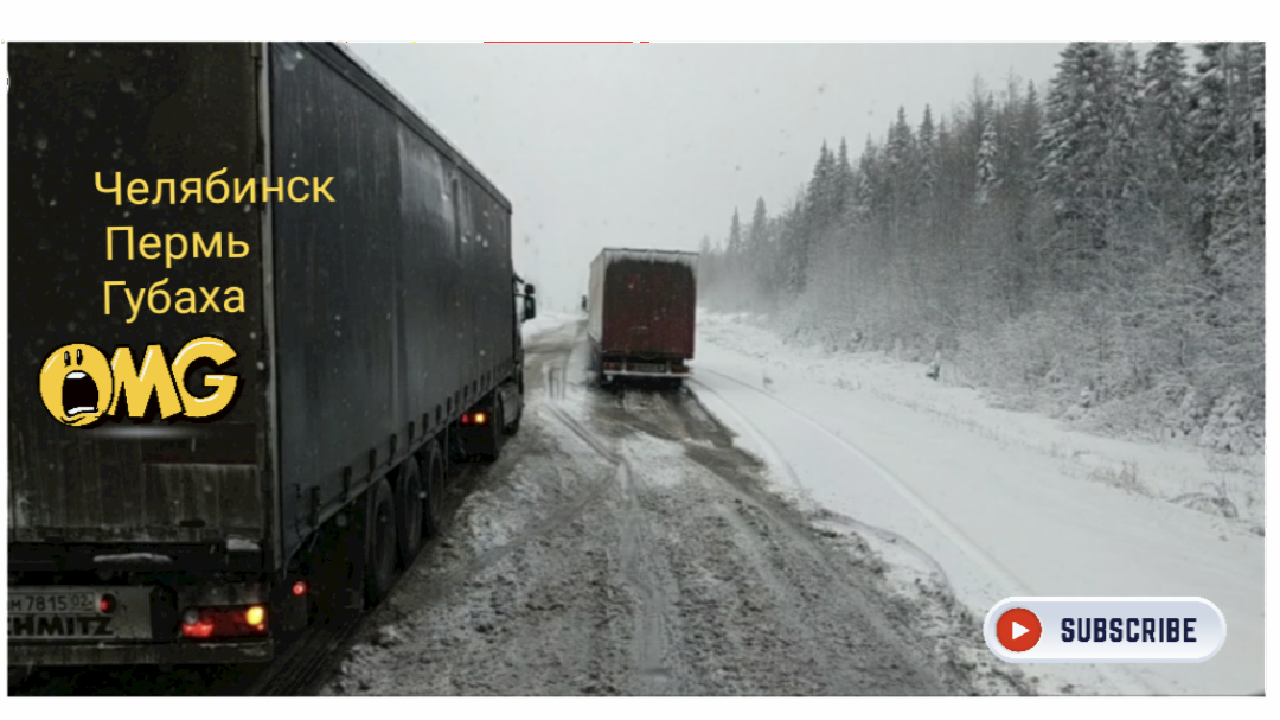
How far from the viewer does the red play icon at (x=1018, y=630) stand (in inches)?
158

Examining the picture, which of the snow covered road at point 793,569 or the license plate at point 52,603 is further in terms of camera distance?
the snow covered road at point 793,569

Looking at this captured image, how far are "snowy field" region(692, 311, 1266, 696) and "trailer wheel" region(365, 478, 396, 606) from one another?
425cm

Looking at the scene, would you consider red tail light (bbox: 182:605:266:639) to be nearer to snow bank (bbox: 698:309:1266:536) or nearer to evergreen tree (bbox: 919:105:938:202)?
snow bank (bbox: 698:309:1266:536)

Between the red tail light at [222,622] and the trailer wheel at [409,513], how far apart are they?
8.47 ft

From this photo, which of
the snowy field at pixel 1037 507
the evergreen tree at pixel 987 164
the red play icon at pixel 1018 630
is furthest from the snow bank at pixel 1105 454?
the evergreen tree at pixel 987 164

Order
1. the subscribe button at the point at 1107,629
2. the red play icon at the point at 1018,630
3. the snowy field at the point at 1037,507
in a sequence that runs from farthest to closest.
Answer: the snowy field at the point at 1037,507 → the red play icon at the point at 1018,630 → the subscribe button at the point at 1107,629

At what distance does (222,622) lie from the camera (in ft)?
13.4

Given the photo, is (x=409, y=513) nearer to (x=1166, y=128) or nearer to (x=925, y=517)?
(x=925, y=517)

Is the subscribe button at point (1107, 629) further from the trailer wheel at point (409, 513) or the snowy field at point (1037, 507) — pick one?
the trailer wheel at point (409, 513)

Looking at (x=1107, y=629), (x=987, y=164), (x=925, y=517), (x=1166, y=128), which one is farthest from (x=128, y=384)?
(x=987, y=164)

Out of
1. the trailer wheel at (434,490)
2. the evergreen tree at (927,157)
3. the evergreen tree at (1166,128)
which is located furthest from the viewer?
the evergreen tree at (927,157)

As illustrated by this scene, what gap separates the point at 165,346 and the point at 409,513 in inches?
142

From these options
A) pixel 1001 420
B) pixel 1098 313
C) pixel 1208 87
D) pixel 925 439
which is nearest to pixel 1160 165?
pixel 1208 87
